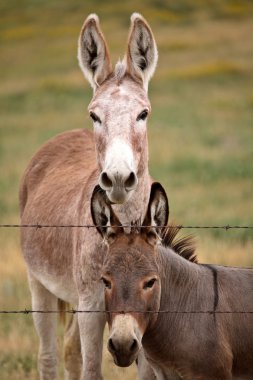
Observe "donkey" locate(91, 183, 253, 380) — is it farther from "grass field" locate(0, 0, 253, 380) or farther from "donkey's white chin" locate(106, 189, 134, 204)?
"grass field" locate(0, 0, 253, 380)

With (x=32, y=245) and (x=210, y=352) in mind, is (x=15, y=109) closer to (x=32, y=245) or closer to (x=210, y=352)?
(x=32, y=245)

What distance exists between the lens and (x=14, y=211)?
52.7 feet

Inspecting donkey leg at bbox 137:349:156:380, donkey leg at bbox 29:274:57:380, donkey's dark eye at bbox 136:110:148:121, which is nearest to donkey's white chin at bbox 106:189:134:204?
donkey's dark eye at bbox 136:110:148:121

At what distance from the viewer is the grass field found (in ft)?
38.6

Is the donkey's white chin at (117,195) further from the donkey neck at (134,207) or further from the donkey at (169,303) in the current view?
the donkey neck at (134,207)

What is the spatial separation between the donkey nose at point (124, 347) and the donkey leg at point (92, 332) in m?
1.05

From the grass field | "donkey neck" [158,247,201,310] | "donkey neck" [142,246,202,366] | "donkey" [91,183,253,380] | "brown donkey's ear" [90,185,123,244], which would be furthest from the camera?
the grass field

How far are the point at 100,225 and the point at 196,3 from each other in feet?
165

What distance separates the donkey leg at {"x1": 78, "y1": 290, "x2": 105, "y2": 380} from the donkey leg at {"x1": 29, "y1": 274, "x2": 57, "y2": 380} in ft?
4.57

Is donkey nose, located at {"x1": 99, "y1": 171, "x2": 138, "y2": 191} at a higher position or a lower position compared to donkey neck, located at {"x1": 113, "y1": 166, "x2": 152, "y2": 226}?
higher

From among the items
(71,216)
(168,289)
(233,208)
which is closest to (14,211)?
(233,208)

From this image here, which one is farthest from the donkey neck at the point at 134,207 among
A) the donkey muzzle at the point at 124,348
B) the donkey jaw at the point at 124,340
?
the donkey muzzle at the point at 124,348

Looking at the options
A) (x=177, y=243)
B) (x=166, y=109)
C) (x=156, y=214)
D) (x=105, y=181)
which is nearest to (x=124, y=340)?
(x=156, y=214)

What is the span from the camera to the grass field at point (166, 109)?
11758 millimetres
